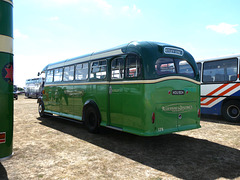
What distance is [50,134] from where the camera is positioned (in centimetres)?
752

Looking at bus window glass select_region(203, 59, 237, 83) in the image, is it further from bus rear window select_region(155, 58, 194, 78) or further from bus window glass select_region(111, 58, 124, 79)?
bus window glass select_region(111, 58, 124, 79)

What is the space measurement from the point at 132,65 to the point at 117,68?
704 mm

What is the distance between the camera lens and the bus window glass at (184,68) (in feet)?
20.3

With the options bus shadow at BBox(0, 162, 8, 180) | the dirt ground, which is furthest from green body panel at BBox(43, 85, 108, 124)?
bus shadow at BBox(0, 162, 8, 180)

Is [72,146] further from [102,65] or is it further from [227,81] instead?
[227,81]

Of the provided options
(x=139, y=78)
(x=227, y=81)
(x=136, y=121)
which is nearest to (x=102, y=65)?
(x=139, y=78)

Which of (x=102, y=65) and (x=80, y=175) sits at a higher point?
(x=102, y=65)

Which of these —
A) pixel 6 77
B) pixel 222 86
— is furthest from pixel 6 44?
pixel 222 86

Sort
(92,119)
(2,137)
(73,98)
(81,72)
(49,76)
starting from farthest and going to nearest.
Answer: (49,76) → (73,98) → (81,72) → (92,119) → (2,137)

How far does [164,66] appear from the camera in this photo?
5824 millimetres

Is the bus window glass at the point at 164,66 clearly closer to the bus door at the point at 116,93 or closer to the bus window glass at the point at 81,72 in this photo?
the bus door at the point at 116,93

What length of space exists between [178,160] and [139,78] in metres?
2.23

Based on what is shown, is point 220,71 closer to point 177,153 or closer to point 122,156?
point 177,153

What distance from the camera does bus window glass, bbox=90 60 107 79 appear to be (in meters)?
7.08
